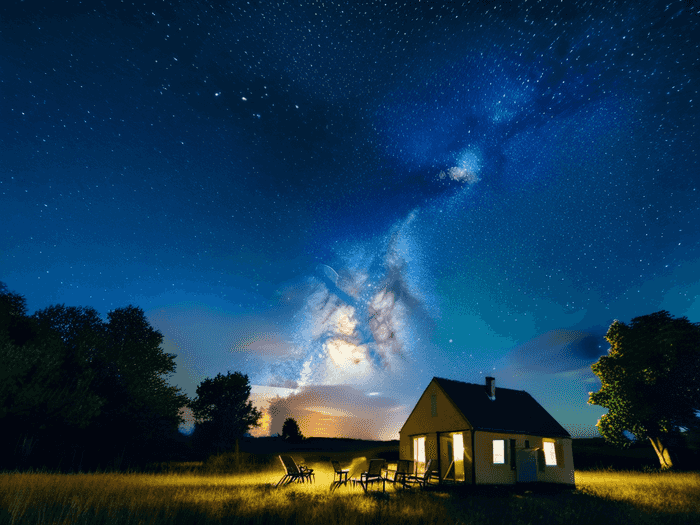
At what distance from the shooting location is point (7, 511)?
19.5 feet

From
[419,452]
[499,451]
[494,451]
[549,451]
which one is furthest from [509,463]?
[419,452]

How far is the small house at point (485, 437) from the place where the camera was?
18.7m

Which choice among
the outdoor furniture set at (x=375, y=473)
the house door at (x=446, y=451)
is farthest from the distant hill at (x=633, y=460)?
the outdoor furniture set at (x=375, y=473)

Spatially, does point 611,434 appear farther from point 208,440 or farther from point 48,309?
point 48,309

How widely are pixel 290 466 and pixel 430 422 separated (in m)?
9.56

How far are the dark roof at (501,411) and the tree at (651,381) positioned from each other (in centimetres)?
636

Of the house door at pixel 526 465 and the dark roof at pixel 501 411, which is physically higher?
the dark roof at pixel 501 411

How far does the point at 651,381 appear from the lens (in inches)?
972

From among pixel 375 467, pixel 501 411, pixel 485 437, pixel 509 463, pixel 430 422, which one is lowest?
pixel 509 463

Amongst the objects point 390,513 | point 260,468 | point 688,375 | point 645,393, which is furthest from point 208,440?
point 688,375

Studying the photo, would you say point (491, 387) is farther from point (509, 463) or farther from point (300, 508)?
point (300, 508)

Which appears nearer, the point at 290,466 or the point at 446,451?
the point at 290,466

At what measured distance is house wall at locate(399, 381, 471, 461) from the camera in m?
20.1

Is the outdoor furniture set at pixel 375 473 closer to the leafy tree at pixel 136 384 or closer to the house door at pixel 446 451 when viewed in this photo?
the house door at pixel 446 451
